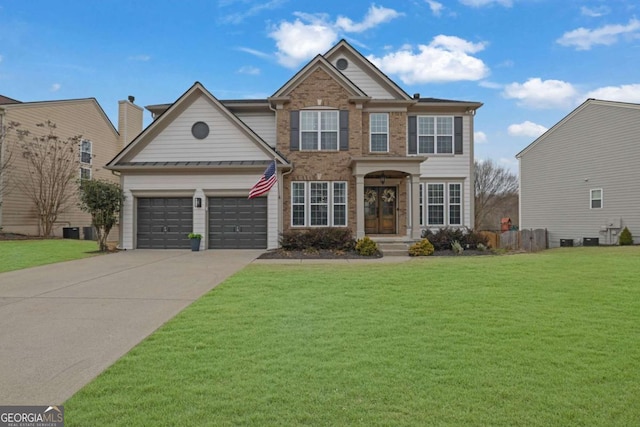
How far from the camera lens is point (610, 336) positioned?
16.1 ft

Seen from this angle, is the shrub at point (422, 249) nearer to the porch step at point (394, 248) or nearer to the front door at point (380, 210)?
the porch step at point (394, 248)

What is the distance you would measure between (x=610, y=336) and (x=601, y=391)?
73.9 inches

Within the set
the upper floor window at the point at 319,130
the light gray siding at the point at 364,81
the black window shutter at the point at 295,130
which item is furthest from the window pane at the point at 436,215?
the black window shutter at the point at 295,130

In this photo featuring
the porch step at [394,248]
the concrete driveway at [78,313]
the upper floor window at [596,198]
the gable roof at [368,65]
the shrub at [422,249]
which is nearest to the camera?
the concrete driveway at [78,313]

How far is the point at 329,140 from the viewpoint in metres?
18.1

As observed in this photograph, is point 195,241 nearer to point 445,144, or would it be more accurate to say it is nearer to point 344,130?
point 344,130

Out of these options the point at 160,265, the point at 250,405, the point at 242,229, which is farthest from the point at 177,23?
the point at 250,405

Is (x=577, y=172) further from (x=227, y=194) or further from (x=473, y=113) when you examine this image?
(x=227, y=194)

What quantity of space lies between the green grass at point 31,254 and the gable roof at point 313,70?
10597 millimetres

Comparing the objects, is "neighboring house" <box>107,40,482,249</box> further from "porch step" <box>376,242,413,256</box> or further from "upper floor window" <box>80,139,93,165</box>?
"upper floor window" <box>80,139,93,165</box>

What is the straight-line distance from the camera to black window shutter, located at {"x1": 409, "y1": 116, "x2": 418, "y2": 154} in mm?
19078

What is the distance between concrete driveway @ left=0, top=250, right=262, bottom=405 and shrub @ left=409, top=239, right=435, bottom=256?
6.03m

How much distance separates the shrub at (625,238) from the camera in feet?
60.4

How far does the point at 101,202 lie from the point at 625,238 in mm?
23671
